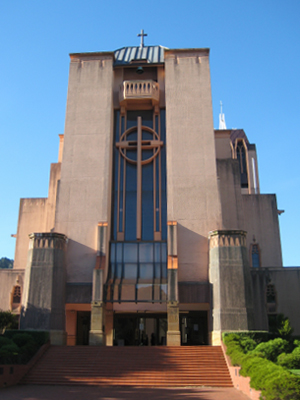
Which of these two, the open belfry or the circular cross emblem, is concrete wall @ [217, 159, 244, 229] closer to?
the open belfry

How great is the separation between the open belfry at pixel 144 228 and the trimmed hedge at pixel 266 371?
287cm

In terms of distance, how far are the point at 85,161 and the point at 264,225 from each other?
1464 centimetres

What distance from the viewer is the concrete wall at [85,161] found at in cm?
2664

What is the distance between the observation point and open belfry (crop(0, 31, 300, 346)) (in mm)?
24188

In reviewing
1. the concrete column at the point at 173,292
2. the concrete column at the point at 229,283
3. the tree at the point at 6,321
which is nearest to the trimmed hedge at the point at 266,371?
the concrete column at the point at 229,283

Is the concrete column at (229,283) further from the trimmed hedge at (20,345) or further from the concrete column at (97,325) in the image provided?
the trimmed hedge at (20,345)

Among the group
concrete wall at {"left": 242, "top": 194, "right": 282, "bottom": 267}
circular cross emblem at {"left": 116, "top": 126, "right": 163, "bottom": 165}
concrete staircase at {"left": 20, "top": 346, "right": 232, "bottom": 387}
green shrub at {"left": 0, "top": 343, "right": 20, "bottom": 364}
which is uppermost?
circular cross emblem at {"left": 116, "top": 126, "right": 163, "bottom": 165}

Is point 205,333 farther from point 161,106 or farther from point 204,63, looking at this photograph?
point 204,63

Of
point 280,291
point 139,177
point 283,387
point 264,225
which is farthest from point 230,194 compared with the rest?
point 283,387

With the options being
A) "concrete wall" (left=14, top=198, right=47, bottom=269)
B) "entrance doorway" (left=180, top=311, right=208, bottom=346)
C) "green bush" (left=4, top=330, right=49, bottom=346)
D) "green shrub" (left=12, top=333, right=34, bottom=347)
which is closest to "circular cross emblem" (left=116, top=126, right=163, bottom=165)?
"concrete wall" (left=14, top=198, right=47, bottom=269)

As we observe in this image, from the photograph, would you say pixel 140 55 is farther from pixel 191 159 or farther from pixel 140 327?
pixel 140 327

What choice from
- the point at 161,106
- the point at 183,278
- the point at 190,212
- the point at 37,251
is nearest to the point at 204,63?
the point at 161,106

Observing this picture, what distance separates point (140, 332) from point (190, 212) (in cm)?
895

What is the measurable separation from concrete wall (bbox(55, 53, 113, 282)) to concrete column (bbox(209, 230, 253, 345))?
7714 mm
